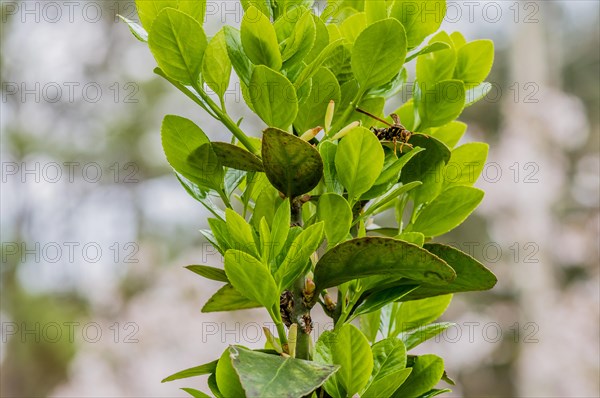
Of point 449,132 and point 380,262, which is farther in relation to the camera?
point 449,132

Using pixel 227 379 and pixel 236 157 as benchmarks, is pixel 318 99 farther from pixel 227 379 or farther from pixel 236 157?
pixel 227 379

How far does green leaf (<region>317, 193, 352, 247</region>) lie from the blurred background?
2734 mm

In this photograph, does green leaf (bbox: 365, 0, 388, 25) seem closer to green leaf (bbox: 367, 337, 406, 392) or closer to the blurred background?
green leaf (bbox: 367, 337, 406, 392)

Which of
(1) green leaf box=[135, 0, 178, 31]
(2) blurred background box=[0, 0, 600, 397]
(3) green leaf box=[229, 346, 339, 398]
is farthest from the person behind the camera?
(2) blurred background box=[0, 0, 600, 397]

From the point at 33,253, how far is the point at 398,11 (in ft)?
11.6

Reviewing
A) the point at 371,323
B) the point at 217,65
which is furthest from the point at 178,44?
the point at 371,323

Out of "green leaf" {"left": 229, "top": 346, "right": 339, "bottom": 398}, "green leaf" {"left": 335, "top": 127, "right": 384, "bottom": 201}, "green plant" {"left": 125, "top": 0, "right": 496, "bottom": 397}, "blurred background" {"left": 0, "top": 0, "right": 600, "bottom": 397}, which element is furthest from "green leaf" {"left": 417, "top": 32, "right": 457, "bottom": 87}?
"blurred background" {"left": 0, "top": 0, "right": 600, "bottom": 397}

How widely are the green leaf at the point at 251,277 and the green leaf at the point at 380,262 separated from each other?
36 mm

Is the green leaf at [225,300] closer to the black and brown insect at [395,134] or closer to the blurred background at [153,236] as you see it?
the black and brown insect at [395,134]

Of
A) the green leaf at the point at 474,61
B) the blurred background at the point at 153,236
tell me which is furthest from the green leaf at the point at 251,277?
the blurred background at the point at 153,236

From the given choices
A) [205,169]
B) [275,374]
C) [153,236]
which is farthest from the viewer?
[153,236]

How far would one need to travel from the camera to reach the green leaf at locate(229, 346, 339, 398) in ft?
0.94

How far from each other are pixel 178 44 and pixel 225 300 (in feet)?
0.59

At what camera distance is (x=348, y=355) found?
35 cm
